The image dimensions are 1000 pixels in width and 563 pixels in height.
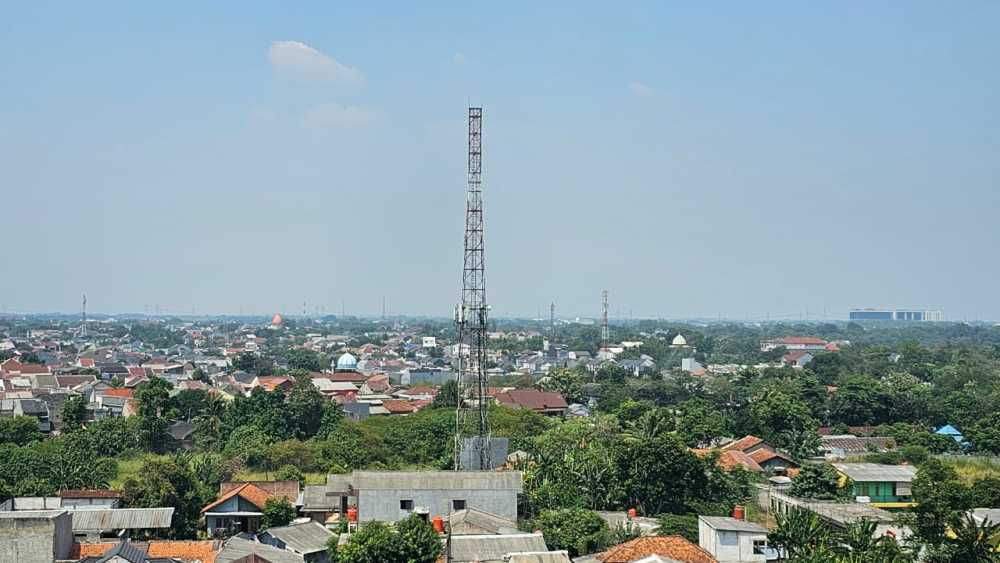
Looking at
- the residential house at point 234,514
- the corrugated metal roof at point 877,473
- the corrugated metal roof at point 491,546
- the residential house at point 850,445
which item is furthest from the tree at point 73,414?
the corrugated metal roof at point 877,473

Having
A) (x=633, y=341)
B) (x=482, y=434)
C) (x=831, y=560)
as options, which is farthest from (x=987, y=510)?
(x=633, y=341)

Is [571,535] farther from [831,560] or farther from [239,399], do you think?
[239,399]

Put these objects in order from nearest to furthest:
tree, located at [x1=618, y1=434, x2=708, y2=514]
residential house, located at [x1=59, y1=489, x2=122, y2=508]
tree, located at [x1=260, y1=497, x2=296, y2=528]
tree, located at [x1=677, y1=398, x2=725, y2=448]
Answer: tree, located at [x1=260, y1=497, x2=296, y2=528] → residential house, located at [x1=59, y1=489, x2=122, y2=508] → tree, located at [x1=618, y1=434, x2=708, y2=514] → tree, located at [x1=677, y1=398, x2=725, y2=448]

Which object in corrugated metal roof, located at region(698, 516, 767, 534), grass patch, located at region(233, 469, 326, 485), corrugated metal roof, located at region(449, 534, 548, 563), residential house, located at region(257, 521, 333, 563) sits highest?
corrugated metal roof, located at region(698, 516, 767, 534)

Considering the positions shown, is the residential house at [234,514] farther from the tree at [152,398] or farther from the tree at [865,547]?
the tree at [152,398]

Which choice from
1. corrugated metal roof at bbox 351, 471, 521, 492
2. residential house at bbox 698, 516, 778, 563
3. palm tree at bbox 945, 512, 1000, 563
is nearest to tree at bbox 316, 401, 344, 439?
corrugated metal roof at bbox 351, 471, 521, 492

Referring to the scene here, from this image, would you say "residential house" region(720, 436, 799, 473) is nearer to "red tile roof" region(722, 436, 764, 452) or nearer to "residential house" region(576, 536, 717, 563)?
"red tile roof" region(722, 436, 764, 452)
